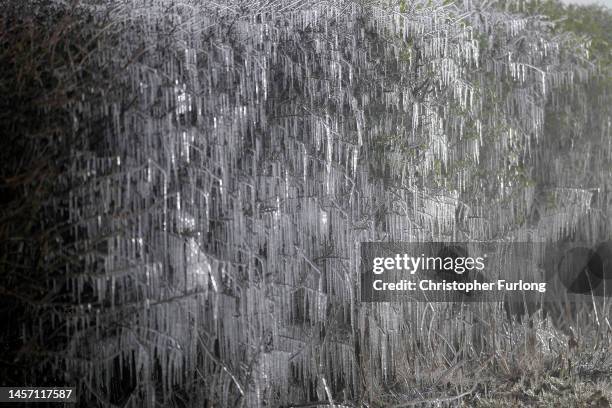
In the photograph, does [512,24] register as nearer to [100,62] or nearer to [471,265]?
[471,265]

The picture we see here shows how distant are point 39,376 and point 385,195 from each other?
2257 millimetres

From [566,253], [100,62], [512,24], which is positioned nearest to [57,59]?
[100,62]

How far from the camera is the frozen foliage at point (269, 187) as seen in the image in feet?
11.4

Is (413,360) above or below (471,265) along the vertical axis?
below

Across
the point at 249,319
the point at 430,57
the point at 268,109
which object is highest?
the point at 430,57

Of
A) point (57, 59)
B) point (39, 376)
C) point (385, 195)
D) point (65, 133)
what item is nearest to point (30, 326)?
point (39, 376)

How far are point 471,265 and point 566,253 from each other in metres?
1.57

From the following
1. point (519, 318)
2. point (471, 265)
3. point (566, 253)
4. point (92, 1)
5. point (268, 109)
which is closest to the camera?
point (92, 1)

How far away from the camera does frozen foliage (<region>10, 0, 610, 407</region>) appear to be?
11.4ft

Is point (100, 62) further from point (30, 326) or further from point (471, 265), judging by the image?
point (471, 265)

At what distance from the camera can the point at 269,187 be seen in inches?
158

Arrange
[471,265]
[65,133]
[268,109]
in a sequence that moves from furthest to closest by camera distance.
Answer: [471,265] < [268,109] < [65,133]

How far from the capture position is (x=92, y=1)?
366 cm

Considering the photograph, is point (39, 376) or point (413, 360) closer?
point (39, 376)
